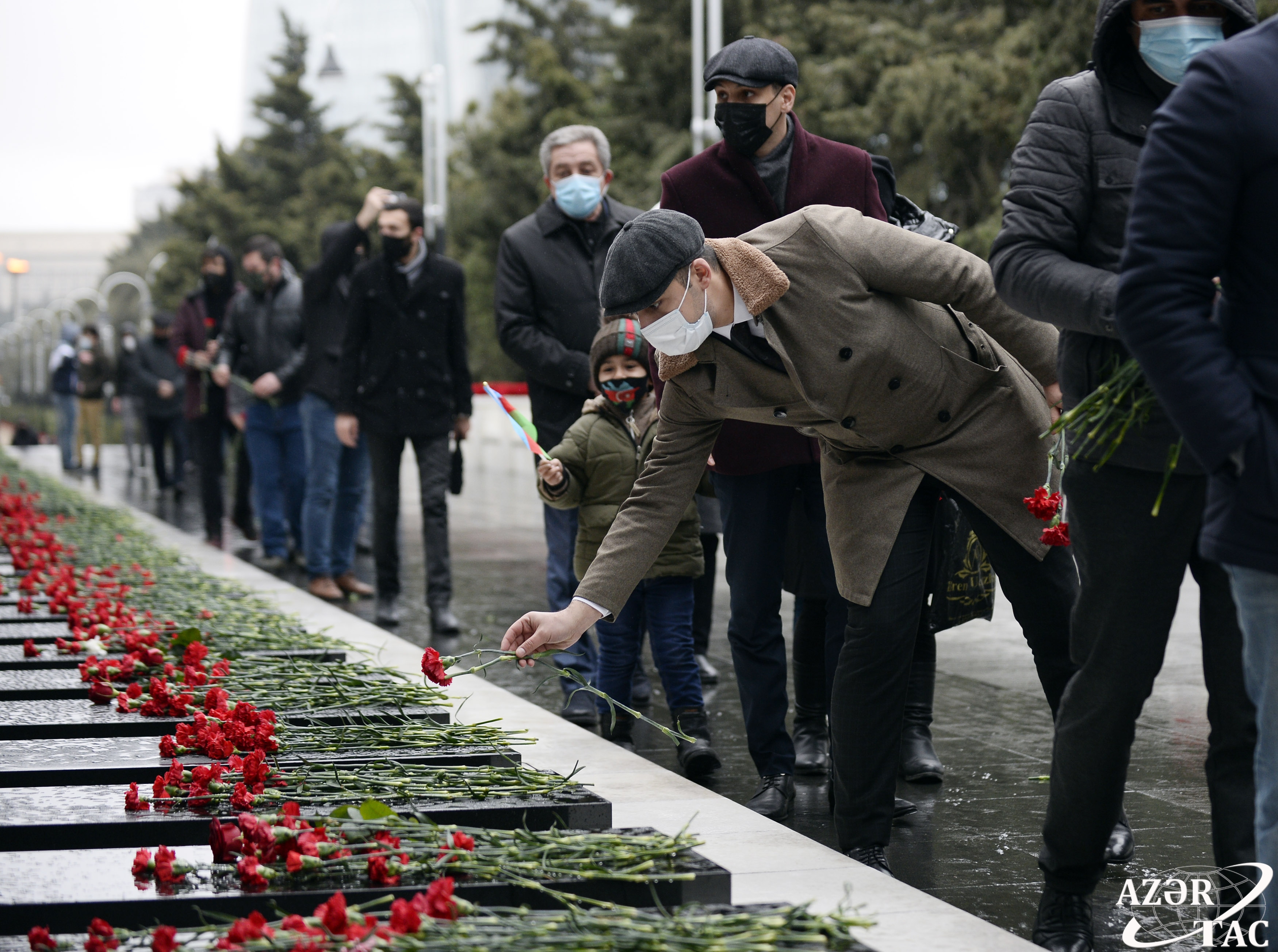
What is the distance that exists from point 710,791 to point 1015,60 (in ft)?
72.3

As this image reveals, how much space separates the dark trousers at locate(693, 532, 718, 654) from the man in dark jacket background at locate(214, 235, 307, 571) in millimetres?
4614

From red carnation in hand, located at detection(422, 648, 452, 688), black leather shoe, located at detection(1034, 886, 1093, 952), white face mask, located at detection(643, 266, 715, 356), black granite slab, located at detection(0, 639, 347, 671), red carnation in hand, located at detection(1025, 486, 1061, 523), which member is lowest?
black leather shoe, located at detection(1034, 886, 1093, 952)

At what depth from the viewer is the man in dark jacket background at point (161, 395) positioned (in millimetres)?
19703

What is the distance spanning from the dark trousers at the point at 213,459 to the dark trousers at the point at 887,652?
32.5 ft

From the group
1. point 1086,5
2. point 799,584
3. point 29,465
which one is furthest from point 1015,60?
point 799,584

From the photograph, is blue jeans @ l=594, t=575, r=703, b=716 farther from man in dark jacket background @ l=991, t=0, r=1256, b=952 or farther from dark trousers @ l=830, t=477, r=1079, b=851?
man in dark jacket background @ l=991, t=0, r=1256, b=952

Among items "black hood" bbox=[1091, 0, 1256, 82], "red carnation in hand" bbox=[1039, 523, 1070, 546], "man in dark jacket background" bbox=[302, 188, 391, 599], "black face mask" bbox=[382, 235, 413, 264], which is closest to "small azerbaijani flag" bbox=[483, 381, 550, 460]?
"red carnation in hand" bbox=[1039, 523, 1070, 546]

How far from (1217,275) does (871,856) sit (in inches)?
75.5

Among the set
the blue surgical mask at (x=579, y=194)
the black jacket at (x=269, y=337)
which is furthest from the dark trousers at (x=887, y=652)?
the black jacket at (x=269, y=337)

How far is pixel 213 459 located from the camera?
13758 mm

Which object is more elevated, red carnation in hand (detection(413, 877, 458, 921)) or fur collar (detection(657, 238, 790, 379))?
fur collar (detection(657, 238, 790, 379))

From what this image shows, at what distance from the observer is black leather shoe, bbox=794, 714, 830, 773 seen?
5703mm

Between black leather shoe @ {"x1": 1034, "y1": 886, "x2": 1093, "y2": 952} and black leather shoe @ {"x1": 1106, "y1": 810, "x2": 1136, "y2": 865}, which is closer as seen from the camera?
black leather shoe @ {"x1": 1034, "y1": 886, "x2": 1093, "y2": 952}

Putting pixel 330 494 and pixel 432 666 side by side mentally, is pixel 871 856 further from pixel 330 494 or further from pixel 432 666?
pixel 330 494
